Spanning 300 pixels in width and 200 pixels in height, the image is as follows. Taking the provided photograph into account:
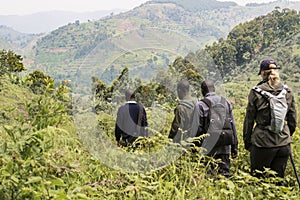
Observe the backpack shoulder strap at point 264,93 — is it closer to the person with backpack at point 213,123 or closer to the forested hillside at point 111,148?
the person with backpack at point 213,123

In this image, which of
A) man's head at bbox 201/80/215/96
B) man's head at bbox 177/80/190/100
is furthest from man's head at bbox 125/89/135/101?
man's head at bbox 201/80/215/96

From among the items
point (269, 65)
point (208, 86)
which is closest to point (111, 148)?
point (208, 86)

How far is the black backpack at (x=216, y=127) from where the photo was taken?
11.7 ft

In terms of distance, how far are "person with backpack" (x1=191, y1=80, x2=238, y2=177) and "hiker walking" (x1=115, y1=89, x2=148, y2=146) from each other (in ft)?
2.85

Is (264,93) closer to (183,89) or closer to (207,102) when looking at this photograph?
(207,102)

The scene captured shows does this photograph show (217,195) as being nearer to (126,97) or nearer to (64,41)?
(126,97)

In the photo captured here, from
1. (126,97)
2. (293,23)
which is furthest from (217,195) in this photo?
(293,23)

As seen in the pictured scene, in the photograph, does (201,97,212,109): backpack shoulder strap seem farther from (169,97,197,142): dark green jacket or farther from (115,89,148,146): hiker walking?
(115,89,148,146): hiker walking

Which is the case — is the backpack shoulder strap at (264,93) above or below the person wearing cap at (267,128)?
above

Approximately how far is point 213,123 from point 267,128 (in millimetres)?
548

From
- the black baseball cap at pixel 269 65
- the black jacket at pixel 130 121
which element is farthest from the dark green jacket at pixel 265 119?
the black jacket at pixel 130 121

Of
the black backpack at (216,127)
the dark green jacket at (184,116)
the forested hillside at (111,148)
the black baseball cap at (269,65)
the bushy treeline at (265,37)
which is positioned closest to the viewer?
the forested hillside at (111,148)

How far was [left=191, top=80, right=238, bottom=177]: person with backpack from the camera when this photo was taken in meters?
3.58

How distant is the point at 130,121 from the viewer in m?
4.33
